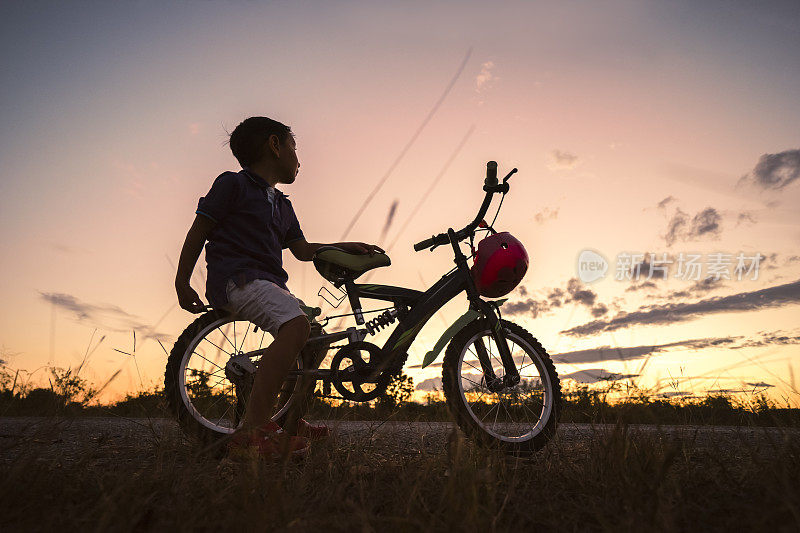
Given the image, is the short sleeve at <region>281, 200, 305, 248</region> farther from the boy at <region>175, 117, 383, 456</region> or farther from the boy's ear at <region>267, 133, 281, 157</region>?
the boy's ear at <region>267, 133, 281, 157</region>

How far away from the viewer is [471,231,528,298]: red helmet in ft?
11.8

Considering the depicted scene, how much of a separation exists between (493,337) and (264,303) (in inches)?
63.4

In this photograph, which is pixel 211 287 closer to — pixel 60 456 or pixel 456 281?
pixel 60 456

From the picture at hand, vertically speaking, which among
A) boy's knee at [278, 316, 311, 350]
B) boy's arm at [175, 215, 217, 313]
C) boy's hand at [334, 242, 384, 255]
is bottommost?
boy's knee at [278, 316, 311, 350]

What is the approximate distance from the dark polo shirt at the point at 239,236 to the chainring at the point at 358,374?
0.65 meters

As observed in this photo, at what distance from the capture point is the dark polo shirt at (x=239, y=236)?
3.27 m

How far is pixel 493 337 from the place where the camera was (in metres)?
3.76

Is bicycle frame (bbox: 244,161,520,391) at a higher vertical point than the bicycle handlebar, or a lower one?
lower

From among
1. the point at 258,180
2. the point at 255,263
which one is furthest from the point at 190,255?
the point at 258,180

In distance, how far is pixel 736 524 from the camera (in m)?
1.82

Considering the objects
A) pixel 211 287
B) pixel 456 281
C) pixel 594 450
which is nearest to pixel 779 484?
pixel 594 450

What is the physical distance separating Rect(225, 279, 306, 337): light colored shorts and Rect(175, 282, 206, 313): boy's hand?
235mm

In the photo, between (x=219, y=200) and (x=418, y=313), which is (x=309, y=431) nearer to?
(x=418, y=313)

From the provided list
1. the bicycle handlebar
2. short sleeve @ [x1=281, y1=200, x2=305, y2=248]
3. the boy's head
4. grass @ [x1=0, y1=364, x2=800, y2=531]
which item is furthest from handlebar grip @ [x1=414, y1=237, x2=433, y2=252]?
grass @ [x1=0, y1=364, x2=800, y2=531]
